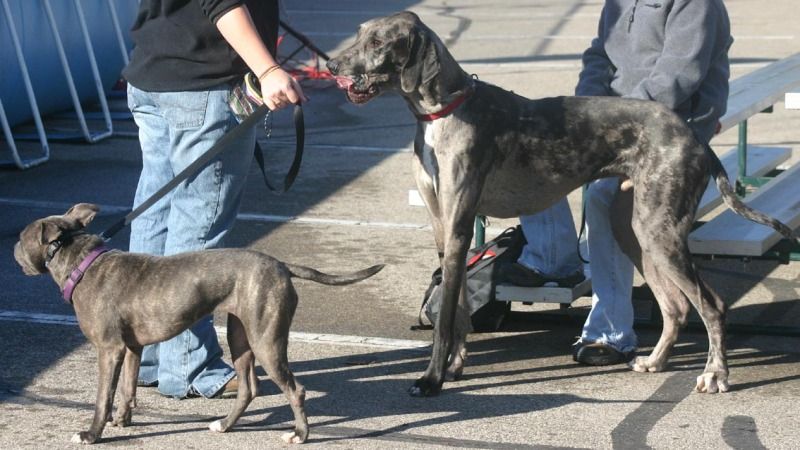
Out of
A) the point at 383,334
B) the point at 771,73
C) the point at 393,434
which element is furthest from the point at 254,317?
the point at 771,73

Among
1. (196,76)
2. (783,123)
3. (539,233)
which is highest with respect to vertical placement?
(196,76)

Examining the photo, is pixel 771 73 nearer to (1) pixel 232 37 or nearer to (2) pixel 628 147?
(2) pixel 628 147

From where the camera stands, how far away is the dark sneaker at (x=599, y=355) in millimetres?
5988

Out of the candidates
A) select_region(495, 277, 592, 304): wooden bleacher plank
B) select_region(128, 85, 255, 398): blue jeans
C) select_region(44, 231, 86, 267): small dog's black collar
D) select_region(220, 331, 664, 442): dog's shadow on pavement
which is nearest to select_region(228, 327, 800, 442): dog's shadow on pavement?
select_region(220, 331, 664, 442): dog's shadow on pavement

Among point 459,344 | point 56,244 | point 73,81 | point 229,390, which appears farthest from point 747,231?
point 73,81

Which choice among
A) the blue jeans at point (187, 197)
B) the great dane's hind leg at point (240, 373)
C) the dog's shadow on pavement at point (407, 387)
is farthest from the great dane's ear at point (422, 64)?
the dog's shadow on pavement at point (407, 387)

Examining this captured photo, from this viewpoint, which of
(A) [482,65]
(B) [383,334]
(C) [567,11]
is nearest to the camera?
(B) [383,334]

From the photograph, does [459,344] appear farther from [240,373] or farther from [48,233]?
[48,233]

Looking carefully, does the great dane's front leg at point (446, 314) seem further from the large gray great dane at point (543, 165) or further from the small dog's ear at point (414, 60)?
the small dog's ear at point (414, 60)

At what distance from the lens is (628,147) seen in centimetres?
559

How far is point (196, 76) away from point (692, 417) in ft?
7.77

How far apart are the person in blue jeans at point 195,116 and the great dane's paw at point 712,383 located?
1.96 m

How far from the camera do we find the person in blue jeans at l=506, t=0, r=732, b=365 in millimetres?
5715

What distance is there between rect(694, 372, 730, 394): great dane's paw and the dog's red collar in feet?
5.06
